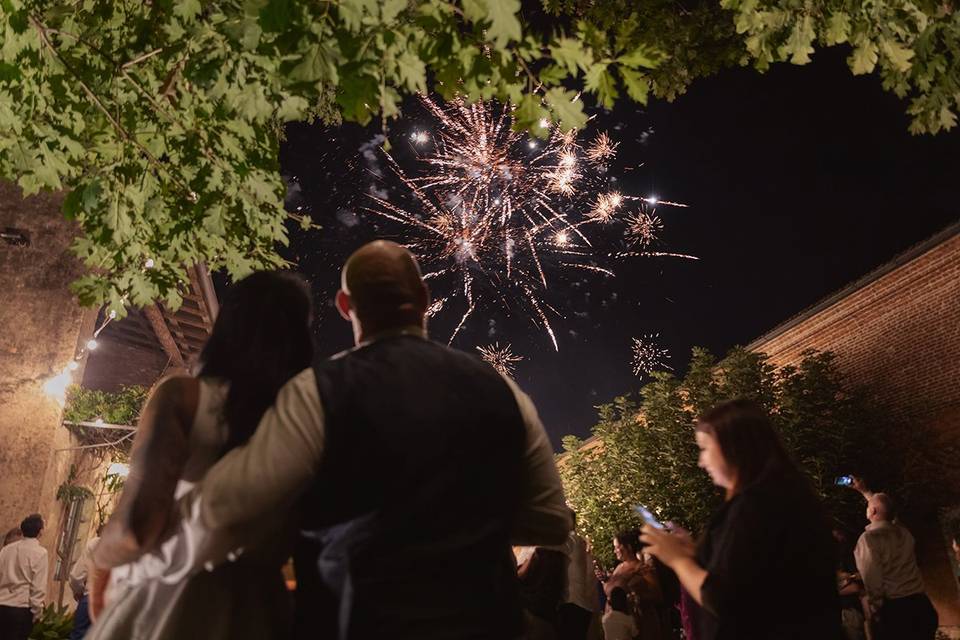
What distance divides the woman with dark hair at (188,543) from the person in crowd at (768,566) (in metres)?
1.37

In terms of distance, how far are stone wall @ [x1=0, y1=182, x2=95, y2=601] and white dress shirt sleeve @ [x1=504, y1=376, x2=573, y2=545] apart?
10.0m

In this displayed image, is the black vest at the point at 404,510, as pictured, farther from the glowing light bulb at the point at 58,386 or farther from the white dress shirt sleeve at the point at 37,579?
the glowing light bulb at the point at 58,386

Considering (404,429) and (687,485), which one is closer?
(404,429)

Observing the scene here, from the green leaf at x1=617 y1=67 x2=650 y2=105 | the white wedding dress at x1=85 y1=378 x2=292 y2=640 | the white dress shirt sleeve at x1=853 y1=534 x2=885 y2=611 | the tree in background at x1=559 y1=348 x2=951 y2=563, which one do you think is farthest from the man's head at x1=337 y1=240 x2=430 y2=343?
the tree in background at x1=559 y1=348 x2=951 y2=563

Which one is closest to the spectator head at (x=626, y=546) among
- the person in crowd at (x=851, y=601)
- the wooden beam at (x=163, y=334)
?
the person in crowd at (x=851, y=601)

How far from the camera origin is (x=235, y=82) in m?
3.49

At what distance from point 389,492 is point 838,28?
13.9 ft

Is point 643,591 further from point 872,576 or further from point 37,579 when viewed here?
point 37,579

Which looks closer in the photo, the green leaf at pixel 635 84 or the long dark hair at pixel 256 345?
the long dark hair at pixel 256 345

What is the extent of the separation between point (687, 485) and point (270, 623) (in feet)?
43.6

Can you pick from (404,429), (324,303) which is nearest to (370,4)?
(404,429)

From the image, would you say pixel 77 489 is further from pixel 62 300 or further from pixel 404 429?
pixel 404 429

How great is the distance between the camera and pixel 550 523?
5.82ft

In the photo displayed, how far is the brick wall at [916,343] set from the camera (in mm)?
12141
